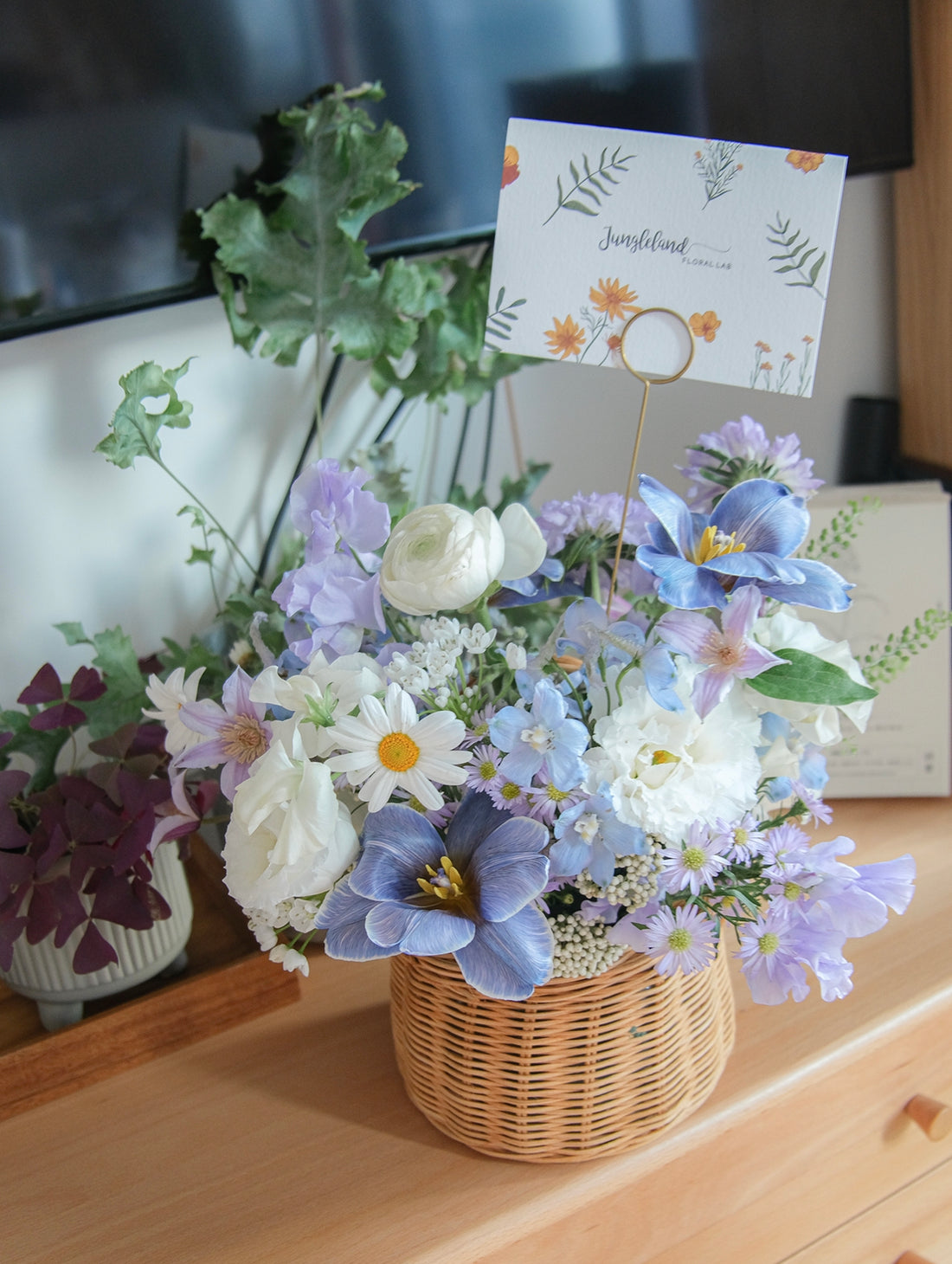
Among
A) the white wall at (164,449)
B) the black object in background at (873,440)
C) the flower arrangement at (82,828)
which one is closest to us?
the flower arrangement at (82,828)

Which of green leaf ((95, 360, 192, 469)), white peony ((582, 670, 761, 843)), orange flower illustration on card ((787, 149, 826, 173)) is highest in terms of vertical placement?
orange flower illustration on card ((787, 149, 826, 173))

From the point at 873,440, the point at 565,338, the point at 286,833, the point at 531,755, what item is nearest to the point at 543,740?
the point at 531,755

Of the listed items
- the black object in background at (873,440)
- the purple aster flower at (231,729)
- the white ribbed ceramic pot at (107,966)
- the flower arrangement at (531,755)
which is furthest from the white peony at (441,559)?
the black object in background at (873,440)

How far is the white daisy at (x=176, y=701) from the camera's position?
2.04 feet

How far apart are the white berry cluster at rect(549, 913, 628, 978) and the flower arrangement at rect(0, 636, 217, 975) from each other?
0.26 m

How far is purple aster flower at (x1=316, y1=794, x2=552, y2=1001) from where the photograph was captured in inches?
21.0

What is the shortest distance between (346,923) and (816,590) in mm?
294

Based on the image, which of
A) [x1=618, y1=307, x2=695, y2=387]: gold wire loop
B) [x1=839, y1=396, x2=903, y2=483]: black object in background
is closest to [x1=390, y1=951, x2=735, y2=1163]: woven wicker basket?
[x1=618, y1=307, x2=695, y2=387]: gold wire loop

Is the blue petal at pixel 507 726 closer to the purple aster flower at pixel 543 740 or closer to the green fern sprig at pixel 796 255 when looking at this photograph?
the purple aster flower at pixel 543 740

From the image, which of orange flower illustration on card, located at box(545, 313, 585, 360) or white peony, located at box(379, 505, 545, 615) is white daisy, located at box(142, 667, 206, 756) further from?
orange flower illustration on card, located at box(545, 313, 585, 360)

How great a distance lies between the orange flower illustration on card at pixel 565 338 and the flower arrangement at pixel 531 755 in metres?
0.11

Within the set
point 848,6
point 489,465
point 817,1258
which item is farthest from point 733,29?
point 817,1258

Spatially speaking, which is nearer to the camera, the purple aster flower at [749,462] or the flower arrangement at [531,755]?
the flower arrangement at [531,755]

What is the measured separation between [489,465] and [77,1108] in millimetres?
719
